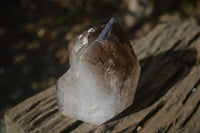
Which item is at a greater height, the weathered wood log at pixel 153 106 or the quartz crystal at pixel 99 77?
the quartz crystal at pixel 99 77

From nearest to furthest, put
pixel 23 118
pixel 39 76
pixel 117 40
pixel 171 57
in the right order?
pixel 117 40 → pixel 23 118 → pixel 171 57 → pixel 39 76

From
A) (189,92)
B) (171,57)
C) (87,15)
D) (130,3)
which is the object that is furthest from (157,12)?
(189,92)

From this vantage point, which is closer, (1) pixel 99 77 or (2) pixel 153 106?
(1) pixel 99 77

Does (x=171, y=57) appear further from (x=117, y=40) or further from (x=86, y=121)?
(x=86, y=121)

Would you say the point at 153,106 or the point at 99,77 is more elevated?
the point at 99,77

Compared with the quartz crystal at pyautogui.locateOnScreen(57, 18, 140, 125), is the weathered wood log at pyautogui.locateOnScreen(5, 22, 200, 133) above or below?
below
